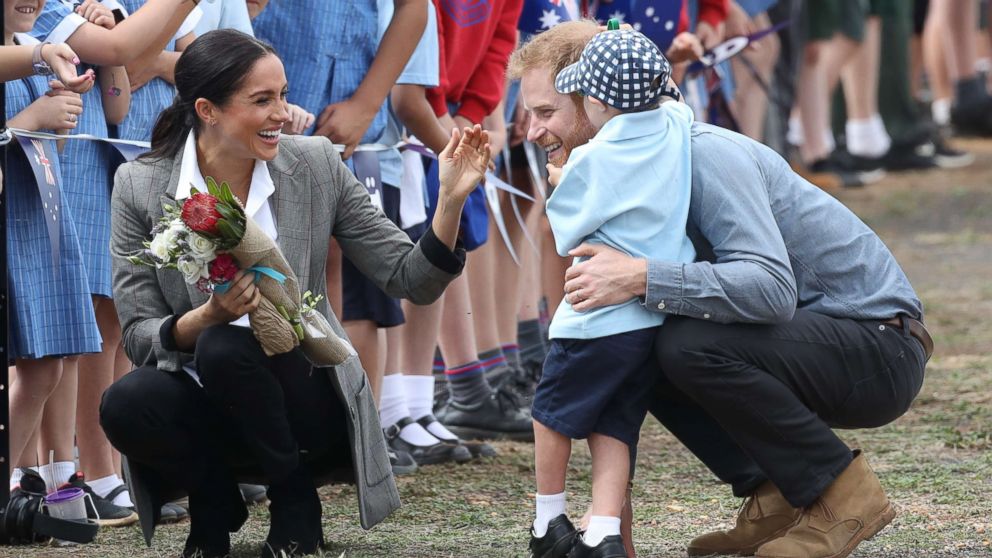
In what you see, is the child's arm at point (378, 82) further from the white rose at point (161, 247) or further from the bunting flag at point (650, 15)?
the bunting flag at point (650, 15)

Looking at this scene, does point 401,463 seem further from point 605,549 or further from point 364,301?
point 605,549

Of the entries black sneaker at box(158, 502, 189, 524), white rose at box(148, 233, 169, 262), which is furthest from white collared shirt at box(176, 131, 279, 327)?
black sneaker at box(158, 502, 189, 524)

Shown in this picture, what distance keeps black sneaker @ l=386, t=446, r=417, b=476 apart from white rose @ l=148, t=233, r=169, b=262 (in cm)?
168

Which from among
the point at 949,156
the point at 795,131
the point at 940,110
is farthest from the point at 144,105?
the point at 940,110

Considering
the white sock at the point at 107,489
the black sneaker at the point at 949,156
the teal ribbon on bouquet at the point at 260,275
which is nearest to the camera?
the teal ribbon on bouquet at the point at 260,275

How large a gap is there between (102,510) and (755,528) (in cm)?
172

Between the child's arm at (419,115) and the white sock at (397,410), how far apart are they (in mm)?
784

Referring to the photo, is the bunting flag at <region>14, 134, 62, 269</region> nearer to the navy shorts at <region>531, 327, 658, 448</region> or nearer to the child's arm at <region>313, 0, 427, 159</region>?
the child's arm at <region>313, 0, 427, 159</region>

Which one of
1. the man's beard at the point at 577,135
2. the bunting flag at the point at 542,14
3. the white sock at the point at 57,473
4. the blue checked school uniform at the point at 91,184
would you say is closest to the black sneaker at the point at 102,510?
the white sock at the point at 57,473

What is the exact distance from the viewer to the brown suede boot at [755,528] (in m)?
3.76

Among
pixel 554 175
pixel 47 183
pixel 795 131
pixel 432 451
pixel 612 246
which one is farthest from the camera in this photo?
pixel 795 131

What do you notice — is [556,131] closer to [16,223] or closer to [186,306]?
[186,306]

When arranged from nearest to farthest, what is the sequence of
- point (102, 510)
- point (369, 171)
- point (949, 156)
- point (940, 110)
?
point (102, 510), point (369, 171), point (949, 156), point (940, 110)

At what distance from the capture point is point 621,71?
3471mm
